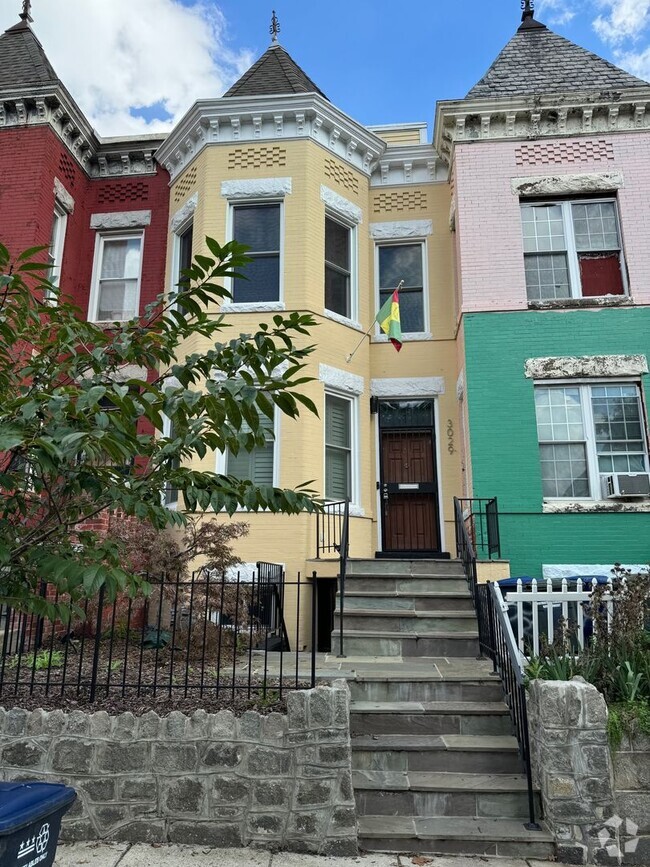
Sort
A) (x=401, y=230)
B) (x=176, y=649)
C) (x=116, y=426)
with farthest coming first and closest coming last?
(x=401, y=230), (x=176, y=649), (x=116, y=426)

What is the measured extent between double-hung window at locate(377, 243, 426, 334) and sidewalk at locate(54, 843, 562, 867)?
8958 millimetres

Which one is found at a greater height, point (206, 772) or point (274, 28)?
point (274, 28)

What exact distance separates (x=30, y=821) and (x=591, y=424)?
9.03 metres

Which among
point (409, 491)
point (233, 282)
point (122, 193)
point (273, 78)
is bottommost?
point (409, 491)

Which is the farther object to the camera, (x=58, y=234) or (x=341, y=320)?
(x=58, y=234)

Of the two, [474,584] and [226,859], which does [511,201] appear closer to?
[474,584]

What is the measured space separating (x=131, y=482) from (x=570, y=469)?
317 inches

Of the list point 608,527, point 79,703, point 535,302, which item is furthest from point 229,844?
point 535,302

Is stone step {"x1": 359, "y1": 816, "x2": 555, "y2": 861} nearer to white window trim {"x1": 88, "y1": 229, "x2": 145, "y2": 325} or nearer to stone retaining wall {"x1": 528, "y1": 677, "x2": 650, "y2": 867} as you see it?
stone retaining wall {"x1": 528, "y1": 677, "x2": 650, "y2": 867}

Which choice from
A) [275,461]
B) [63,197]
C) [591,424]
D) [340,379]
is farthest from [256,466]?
[63,197]

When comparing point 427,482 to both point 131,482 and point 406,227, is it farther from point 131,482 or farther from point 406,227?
point 131,482

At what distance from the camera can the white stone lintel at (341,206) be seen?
11.2 meters

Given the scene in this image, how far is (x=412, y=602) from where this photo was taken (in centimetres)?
764

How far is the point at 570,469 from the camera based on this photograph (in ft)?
31.5
